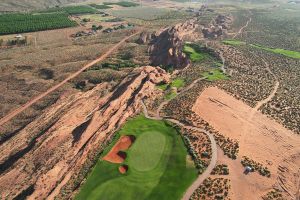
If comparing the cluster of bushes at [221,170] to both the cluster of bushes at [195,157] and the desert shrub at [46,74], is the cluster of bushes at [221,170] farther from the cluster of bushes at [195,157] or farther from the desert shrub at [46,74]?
the desert shrub at [46,74]

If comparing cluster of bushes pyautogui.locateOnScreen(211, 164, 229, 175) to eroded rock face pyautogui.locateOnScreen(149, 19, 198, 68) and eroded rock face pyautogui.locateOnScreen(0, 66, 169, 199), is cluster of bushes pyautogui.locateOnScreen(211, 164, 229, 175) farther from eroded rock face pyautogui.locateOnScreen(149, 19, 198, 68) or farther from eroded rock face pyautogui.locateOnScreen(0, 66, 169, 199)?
eroded rock face pyautogui.locateOnScreen(149, 19, 198, 68)

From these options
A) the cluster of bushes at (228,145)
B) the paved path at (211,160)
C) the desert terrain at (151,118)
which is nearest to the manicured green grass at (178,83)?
the desert terrain at (151,118)

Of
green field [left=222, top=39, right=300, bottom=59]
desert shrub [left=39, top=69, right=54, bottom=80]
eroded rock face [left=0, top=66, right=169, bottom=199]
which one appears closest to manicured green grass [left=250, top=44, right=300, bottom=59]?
green field [left=222, top=39, right=300, bottom=59]

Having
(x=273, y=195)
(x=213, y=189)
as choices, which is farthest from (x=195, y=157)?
(x=273, y=195)

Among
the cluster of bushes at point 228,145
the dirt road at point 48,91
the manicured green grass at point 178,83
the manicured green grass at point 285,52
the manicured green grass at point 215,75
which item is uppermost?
the manicured green grass at point 285,52

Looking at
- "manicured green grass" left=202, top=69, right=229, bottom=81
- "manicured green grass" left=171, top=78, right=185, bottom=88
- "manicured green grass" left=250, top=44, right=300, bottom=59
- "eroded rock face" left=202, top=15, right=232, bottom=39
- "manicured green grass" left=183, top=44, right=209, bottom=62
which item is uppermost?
"eroded rock face" left=202, top=15, right=232, bottom=39

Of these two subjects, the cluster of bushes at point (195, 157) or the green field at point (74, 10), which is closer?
the cluster of bushes at point (195, 157)

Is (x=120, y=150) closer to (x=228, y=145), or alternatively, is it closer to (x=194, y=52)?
(x=228, y=145)
